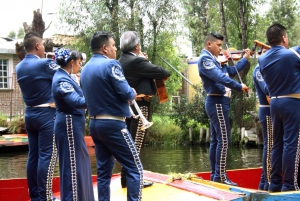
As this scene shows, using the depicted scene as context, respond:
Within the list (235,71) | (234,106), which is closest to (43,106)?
(235,71)

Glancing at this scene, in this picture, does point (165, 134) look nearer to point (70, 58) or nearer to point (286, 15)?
point (70, 58)

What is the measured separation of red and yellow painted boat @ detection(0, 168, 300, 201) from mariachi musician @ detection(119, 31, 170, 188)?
576 millimetres

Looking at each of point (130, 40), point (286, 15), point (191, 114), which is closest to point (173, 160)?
point (191, 114)

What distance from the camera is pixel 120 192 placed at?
581cm

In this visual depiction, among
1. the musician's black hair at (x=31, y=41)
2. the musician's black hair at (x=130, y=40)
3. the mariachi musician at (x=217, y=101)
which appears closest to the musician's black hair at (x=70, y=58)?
the musician's black hair at (x=130, y=40)

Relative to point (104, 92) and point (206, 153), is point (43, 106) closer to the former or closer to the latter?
point (104, 92)

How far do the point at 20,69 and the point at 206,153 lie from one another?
34.7ft

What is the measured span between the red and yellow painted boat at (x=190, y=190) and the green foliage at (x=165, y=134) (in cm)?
1166

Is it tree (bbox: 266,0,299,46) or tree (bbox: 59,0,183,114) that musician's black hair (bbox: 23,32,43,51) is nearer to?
tree (bbox: 59,0,183,114)

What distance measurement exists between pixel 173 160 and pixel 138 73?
833cm

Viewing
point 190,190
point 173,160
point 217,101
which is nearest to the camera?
point 190,190

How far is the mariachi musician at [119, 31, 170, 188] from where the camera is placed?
5617mm

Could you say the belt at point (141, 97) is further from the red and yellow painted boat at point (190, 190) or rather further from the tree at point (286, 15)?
the tree at point (286, 15)

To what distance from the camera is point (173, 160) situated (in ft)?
45.0
